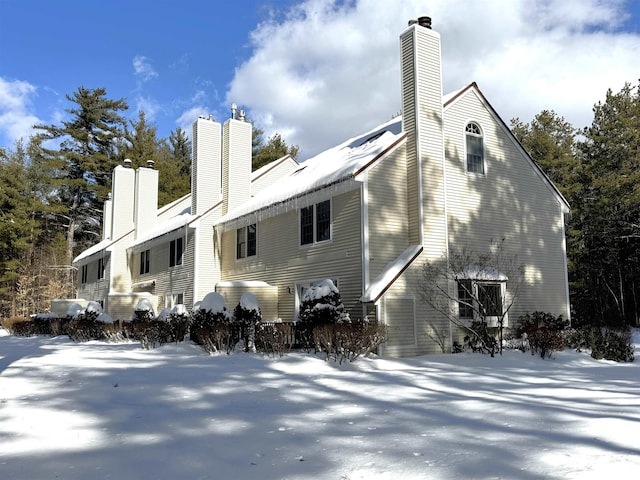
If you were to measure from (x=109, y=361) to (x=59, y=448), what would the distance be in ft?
22.5

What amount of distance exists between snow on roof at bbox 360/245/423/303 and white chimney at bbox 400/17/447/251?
500 millimetres

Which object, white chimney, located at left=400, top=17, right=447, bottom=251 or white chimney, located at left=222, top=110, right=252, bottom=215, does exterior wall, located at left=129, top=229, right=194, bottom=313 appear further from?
white chimney, located at left=400, top=17, right=447, bottom=251

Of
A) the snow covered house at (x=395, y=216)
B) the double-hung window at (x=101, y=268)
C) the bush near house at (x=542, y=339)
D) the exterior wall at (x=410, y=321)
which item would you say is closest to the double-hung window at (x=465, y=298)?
the snow covered house at (x=395, y=216)

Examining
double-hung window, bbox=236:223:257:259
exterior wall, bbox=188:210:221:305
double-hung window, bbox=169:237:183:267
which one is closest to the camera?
double-hung window, bbox=236:223:257:259

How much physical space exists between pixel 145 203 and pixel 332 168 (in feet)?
52.6

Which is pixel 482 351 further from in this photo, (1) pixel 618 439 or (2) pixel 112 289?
(2) pixel 112 289

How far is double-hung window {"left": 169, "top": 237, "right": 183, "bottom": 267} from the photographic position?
76.2 feet

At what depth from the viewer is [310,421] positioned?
6.59 m

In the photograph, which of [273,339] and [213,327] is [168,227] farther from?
[273,339]

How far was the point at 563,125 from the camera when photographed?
3356 cm

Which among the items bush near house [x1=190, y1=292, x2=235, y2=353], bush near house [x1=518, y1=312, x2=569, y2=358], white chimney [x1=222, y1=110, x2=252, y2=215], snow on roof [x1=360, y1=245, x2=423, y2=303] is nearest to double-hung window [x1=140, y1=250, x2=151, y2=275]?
white chimney [x1=222, y1=110, x2=252, y2=215]

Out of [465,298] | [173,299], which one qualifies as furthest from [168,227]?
[465,298]

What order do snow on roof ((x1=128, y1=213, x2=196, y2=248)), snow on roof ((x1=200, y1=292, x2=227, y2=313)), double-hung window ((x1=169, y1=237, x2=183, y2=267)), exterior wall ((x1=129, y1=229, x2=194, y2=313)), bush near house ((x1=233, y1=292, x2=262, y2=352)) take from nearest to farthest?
bush near house ((x1=233, y1=292, x2=262, y2=352)), snow on roof ((x1=200, y1=292, x2=227, y2=313)), exterior wall ((x1=129, y1=229, x2=194, y2=313)), snow on roof ((x1=128, y1=213, x2=196, y2=248)), double-hung window ((x1=169, y1=237, x2=183, y2=267))

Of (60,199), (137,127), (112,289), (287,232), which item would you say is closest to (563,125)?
(287,232)
